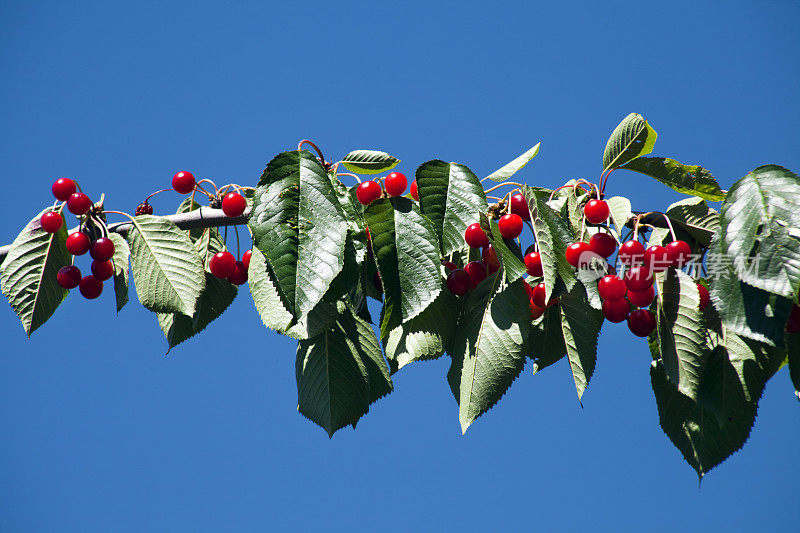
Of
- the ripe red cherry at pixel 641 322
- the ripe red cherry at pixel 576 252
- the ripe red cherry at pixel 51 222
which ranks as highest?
the ripe red cherry at pixel 51 222

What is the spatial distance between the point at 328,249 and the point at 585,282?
0.77m

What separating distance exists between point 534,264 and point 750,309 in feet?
2.14

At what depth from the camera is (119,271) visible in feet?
8.64

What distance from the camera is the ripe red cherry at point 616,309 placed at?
2.09 metres

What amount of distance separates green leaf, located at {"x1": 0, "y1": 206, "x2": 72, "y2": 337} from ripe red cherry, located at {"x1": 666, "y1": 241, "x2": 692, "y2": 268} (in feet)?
6.91

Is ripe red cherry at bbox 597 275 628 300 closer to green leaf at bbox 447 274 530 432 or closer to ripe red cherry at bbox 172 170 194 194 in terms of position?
green leaf at bbox 447 274 530 432

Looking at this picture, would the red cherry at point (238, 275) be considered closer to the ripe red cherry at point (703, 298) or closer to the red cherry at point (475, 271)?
the red cherry at point (475, 271)

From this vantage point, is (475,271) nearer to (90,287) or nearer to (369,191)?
(369,191)

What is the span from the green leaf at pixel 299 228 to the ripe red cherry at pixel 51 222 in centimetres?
103

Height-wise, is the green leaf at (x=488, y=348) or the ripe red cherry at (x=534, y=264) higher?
the ripe red cherry at (x=534, y=264)

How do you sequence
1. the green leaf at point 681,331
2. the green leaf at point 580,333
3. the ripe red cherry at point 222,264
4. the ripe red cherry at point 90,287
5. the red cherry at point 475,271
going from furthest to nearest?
1. the ripe red cherry at point 90,287
2. the ripe red cherry at point 222,264
3. the red cherry at point 475,271
4. the green leaf at point 580,333
5. the green leaf at point 681,331

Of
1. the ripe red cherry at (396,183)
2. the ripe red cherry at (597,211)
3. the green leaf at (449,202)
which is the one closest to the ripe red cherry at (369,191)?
the ripe red cherry at (396,183)

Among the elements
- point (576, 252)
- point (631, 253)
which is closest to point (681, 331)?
point (631, 253)

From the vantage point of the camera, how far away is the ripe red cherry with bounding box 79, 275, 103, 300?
2.57m
